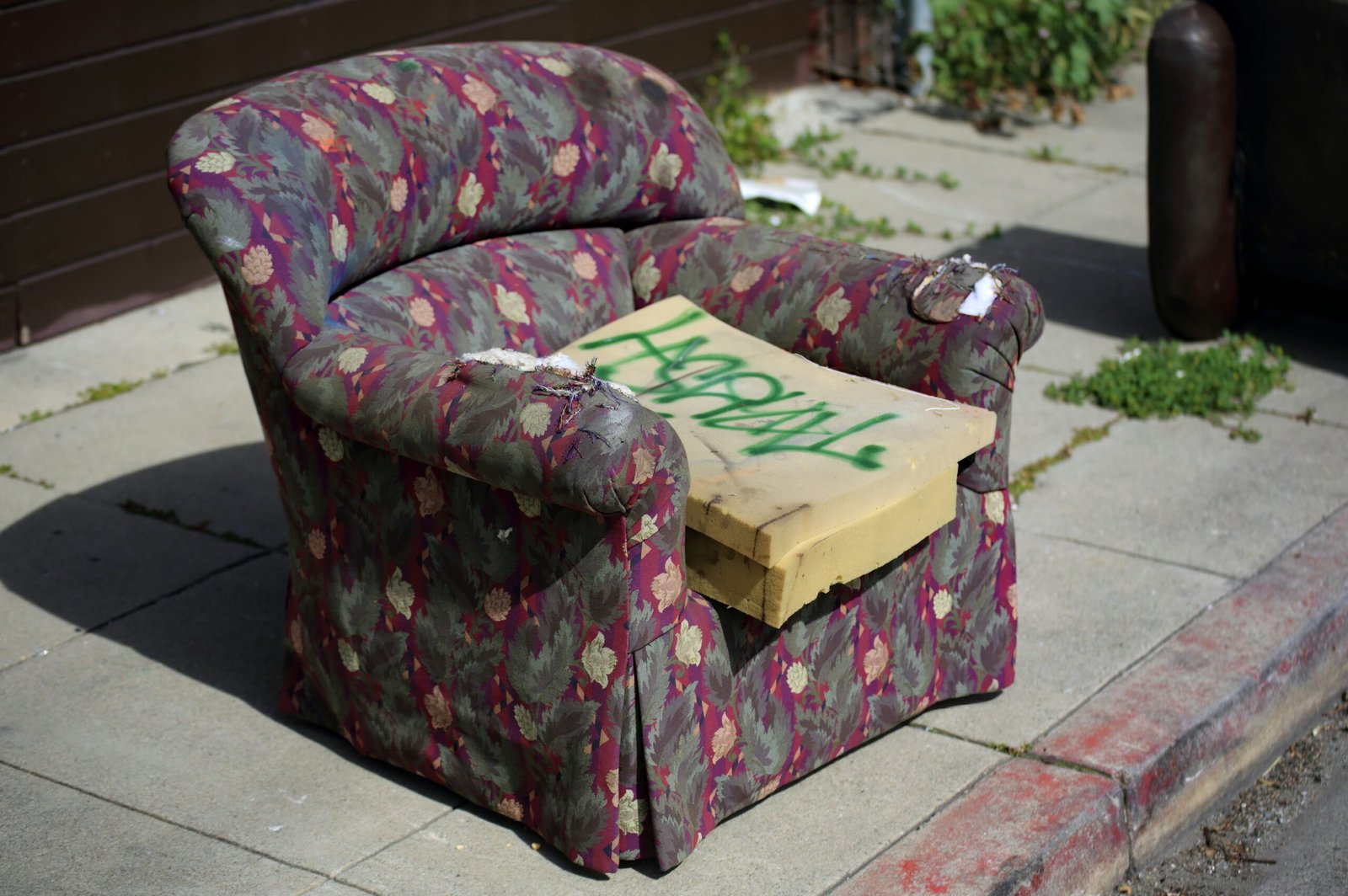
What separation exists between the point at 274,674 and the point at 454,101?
4.43 feet

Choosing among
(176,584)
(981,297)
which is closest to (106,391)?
(176,584)

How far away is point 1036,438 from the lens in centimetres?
475

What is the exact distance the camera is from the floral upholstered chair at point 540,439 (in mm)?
2674

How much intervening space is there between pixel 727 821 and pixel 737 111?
17.4ft

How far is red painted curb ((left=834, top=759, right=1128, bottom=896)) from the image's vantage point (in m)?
2.80

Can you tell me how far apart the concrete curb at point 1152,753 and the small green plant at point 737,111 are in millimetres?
4086

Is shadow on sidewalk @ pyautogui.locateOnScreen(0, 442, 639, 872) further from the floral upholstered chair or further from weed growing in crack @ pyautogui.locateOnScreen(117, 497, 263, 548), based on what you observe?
the floral upholstered chair

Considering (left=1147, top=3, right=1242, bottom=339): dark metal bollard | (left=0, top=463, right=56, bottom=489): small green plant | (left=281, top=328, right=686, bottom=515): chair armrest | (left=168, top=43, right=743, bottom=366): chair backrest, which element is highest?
(left=168, top=43, right=743, bottom=366): chair backrest

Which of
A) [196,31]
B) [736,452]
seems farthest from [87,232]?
[736,452]

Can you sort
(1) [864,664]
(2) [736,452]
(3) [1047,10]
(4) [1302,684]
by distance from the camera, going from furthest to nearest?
(3) [1047,10]
(4) [1302,684]
(1) [864,664]
(2) [736,452]

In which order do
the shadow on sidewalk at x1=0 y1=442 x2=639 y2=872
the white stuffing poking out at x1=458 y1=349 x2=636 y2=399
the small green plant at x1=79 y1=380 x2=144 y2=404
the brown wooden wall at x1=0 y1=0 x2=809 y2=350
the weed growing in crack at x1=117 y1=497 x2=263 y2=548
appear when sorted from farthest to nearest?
the brown wooden wall at x1=0 y1=0 x2=809 y2=350 < the small green plant at x1=79 y1=380 x2=144 y2=404 < the weed growing in crack at x1=117 y1=497 x2=263 y2=548 < the shadow on sidewalk at x1=0 y1=442 x2=639 y2=872 < the white stuffing poking out at x1=458 y1=349 x2=636 y2=399

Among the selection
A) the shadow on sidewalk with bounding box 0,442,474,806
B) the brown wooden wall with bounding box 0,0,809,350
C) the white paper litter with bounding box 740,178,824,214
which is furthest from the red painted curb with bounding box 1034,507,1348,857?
the brown wooden wall with bounding box 0,0,809,350

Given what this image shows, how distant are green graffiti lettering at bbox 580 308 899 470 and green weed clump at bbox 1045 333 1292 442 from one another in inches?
78.1

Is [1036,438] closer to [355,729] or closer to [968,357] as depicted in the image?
[968,357]
